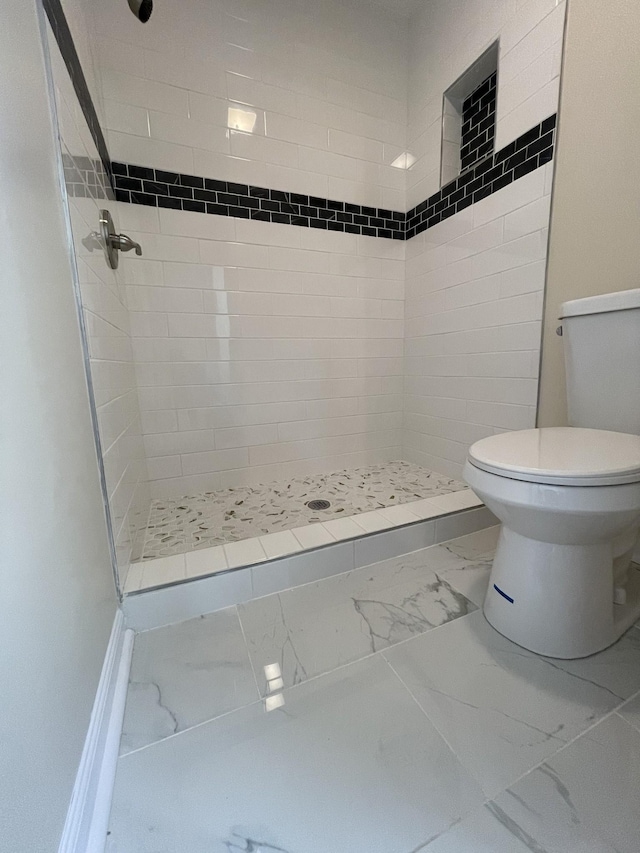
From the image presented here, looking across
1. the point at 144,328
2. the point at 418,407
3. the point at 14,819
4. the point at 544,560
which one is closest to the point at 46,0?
the point at 144,328

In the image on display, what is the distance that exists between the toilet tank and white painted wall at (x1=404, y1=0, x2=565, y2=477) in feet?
0.91

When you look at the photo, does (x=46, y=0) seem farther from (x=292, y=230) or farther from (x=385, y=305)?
(x=385, y=305)

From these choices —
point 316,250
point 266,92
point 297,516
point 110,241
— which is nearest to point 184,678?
point 297,516

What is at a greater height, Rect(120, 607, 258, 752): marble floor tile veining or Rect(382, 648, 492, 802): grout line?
Rect(382, 648, 492, 802): grout line

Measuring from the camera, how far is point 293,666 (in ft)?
2.51

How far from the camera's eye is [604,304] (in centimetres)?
93

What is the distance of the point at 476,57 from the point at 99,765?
2.45 meters

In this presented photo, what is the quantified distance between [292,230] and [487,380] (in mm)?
1154

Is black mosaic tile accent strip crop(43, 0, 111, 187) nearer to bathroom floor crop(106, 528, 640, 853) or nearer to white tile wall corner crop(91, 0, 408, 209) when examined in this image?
white tile wall corner crop(91, 0, 408, 209)

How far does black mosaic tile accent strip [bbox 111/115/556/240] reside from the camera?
4.19 ft

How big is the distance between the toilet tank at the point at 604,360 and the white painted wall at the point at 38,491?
128 cm

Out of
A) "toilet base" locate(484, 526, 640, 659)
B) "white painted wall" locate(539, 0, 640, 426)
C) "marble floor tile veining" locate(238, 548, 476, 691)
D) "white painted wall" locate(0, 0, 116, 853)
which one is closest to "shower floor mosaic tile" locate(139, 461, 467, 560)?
"marble floor tile veining" locate(238, 548, 476, 691)

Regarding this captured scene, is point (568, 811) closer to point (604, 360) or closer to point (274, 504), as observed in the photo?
point (604, 360)

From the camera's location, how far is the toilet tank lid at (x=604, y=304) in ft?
2.89
